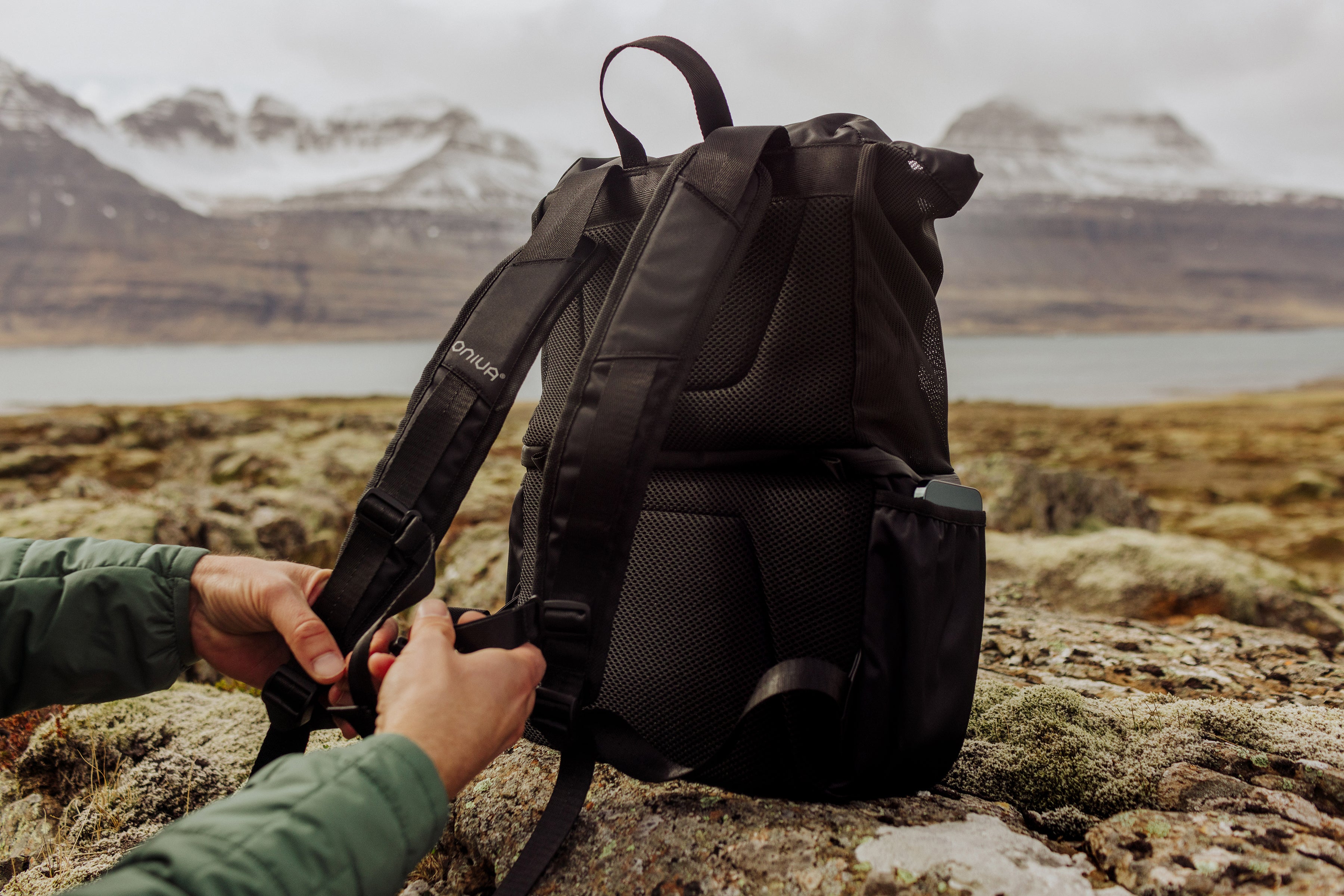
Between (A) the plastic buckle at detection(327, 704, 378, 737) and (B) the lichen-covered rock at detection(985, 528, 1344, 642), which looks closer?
(A) the plastic buckle at detection(327, 704, 378, 737)

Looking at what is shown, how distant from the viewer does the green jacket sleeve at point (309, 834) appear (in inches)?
38.5

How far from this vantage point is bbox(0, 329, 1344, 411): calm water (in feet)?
155

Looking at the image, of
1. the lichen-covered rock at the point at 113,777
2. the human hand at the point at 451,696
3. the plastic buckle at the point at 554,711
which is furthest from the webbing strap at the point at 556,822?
the lichen-covered rock at the point at 113,777

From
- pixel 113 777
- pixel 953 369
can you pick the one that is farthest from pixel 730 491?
pixel 953 369

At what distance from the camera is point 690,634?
6.15 ft

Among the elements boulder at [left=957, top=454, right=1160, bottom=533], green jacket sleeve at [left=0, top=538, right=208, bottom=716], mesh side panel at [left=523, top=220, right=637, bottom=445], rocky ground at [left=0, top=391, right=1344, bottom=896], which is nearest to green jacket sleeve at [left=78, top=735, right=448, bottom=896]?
rocky ground at [left=0, top=391, right=1344, bottom=896]

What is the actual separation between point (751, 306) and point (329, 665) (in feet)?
4.34

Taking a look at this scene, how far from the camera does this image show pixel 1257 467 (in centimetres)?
1842

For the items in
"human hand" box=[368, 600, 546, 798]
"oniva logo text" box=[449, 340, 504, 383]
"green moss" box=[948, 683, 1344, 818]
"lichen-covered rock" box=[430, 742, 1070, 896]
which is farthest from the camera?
"oniva logo text" box=[449, 340, 504, 383]

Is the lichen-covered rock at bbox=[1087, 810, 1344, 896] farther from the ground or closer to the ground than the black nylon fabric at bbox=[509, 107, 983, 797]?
closer to the ground

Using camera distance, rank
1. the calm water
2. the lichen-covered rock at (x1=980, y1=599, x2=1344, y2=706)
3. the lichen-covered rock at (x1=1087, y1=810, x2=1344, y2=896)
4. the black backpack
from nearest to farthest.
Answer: the lichen-covered rock at (x1=1087, y1=810, x2=1344, y2=896) → the black backpack → the lichen-covered rock at (x1=980, y1=599, x2=1344, y2=706) → the calm water

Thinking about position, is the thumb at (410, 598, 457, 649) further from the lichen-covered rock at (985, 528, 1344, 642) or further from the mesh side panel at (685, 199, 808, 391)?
the lichen-covered rock at (985, 528, 1344, 642)

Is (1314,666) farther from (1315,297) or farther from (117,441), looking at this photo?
(1315,297)

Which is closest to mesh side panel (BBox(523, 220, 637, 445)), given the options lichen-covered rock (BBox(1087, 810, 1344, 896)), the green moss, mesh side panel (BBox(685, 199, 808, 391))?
mesh side panel (BBox(685, 199, 808, 391))
